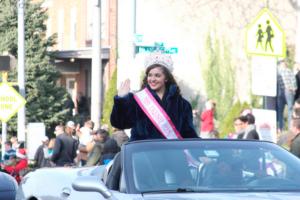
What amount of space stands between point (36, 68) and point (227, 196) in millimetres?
32322

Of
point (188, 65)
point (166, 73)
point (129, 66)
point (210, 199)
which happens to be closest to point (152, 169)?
point (210, 199)

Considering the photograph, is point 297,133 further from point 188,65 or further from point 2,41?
point 2,41

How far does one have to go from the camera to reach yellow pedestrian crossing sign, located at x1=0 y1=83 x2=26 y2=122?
29.3m

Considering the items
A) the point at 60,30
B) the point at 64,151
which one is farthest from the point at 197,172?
the point at 60,30

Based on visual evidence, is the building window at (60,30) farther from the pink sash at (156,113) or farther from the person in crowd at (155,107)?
the pink sash at (156,113)

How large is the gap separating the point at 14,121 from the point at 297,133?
79.4ft

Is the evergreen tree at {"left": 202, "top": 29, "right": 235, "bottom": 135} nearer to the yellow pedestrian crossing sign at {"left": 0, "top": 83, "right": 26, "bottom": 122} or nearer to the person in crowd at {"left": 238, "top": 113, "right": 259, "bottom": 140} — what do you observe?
the yellow pedestrian crossing sign at {"left": 0, "top": 83, "right": 26, "bottom": 122}

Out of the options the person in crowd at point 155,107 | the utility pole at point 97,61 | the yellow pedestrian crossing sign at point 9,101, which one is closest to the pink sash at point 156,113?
the person in crowd at point 155,107

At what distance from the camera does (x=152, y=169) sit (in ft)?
27.0

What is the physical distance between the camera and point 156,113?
10.4m

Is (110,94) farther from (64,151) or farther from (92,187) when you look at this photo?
(92,187)

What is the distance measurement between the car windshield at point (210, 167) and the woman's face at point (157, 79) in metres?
1.95

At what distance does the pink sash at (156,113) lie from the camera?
10352 mm

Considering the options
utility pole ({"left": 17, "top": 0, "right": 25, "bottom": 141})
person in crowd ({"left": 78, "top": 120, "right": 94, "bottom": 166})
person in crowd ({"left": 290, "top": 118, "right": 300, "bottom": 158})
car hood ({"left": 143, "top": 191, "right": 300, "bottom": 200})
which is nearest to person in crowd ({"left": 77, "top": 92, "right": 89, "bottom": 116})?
utility pole ({"left": 17, "top": 0, "right": 25, "bottom": 141})
